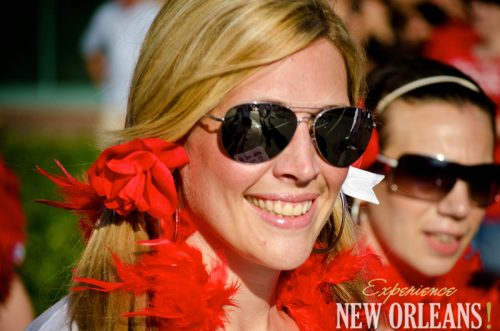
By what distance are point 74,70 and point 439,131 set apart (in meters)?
11.8

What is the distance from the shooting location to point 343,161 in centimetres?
210

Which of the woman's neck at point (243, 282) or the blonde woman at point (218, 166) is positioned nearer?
the blonde woman at point (218, 166)

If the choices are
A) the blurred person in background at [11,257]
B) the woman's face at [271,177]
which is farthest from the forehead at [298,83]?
the blurred person in background at [11,257]

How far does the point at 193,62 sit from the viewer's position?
204 centimetres

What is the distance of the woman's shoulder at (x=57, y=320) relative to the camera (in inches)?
83.8

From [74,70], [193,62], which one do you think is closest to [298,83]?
[193,62]

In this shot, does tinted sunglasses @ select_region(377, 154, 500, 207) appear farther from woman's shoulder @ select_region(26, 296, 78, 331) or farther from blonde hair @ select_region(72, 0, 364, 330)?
woman's shoulder @ select_region(26, 296, 78, 331)

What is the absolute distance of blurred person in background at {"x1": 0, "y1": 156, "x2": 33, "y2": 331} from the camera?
Answer: 3.45m

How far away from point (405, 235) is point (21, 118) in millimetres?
11295

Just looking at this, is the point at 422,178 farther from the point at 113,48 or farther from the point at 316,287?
the point at 113,48

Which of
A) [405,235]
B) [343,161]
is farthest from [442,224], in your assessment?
[343,161]

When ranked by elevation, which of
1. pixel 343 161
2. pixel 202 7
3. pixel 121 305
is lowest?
pixel 121 305

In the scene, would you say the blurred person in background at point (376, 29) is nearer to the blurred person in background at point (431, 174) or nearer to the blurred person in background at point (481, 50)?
the blurred person in background at point (481, 50)

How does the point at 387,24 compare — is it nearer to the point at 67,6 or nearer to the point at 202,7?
the point at 202,7
